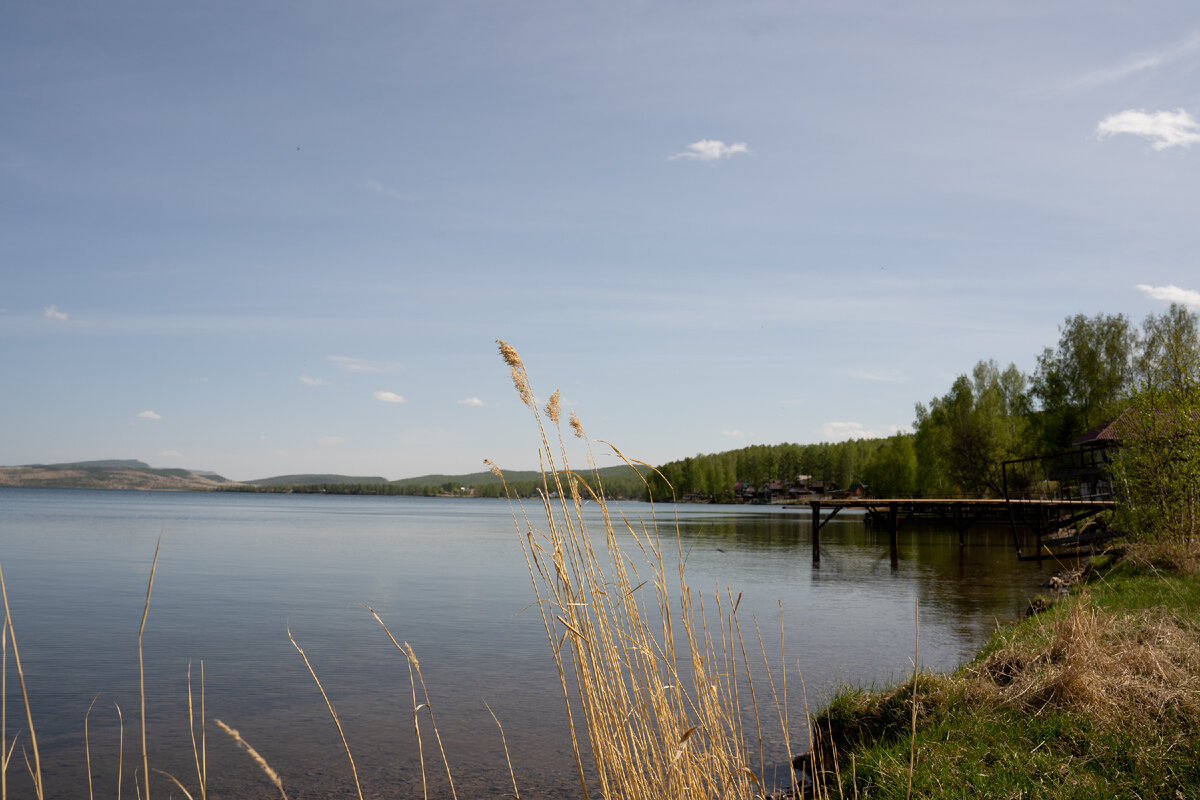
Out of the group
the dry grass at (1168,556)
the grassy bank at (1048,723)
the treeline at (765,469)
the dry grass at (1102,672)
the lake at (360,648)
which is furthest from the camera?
the treeline at (765,469)

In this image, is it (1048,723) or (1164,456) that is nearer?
(1048,723)

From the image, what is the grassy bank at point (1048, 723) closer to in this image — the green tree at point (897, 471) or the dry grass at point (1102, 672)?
the dry grass at point (1102, 672)

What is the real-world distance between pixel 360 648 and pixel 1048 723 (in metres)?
9.94

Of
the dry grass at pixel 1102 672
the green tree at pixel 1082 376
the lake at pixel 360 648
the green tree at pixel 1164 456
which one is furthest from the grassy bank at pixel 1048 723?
the green tree at pixel 1082 376

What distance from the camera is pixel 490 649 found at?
1216 centimetres

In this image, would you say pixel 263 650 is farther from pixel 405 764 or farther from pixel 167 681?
pixel 405 764

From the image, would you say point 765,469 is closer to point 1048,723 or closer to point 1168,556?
point 1168,556

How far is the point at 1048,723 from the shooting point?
16.9 feet

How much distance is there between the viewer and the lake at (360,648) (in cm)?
726

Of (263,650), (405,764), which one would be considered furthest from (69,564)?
(405,764)

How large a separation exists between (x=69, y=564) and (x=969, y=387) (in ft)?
183

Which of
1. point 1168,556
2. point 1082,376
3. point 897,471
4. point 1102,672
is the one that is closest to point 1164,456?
point 1168,556

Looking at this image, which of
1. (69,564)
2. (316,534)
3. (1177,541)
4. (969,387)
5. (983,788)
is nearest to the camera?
(983,788)

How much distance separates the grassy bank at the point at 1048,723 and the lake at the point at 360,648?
1191 millimetres
